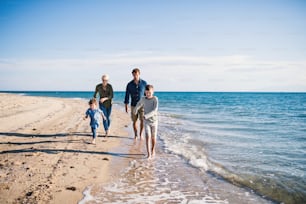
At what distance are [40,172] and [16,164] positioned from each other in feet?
2.81

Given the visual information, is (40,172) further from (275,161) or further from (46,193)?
(275,161)

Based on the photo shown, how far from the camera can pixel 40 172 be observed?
5.10 m

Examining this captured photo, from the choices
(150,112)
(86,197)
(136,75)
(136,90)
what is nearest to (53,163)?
(86,197)

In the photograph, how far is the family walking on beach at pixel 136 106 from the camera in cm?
659

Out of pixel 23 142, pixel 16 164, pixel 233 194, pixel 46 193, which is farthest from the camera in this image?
pixel 23 142

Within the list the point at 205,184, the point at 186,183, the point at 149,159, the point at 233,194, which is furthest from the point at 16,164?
the point at 233,194

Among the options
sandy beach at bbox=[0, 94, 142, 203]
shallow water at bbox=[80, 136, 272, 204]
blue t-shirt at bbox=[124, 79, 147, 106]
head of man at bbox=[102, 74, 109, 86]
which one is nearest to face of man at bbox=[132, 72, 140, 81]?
blue t-shirt at bbox=[124, 79, 147, 106]

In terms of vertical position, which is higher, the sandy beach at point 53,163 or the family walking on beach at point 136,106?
the family walking on beach at point 136,106

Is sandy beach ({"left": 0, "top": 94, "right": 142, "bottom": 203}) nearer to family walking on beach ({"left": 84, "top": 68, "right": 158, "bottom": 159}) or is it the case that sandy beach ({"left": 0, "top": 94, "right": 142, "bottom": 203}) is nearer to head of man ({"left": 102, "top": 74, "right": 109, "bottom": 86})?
family walking on beach ({"left": 84, "top": 68, "right": 158, "bottom": 159})

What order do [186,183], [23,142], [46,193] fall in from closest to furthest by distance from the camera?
[46,193] → [186,183] → [23,142]

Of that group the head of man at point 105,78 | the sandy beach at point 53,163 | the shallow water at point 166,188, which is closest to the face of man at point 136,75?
the head of man at point 105,78

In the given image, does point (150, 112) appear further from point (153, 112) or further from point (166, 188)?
point (166, 188)

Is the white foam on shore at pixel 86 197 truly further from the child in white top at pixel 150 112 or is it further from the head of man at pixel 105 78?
the head of man at pixel 105 78

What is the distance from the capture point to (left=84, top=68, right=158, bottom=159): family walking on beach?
6.59 metres
